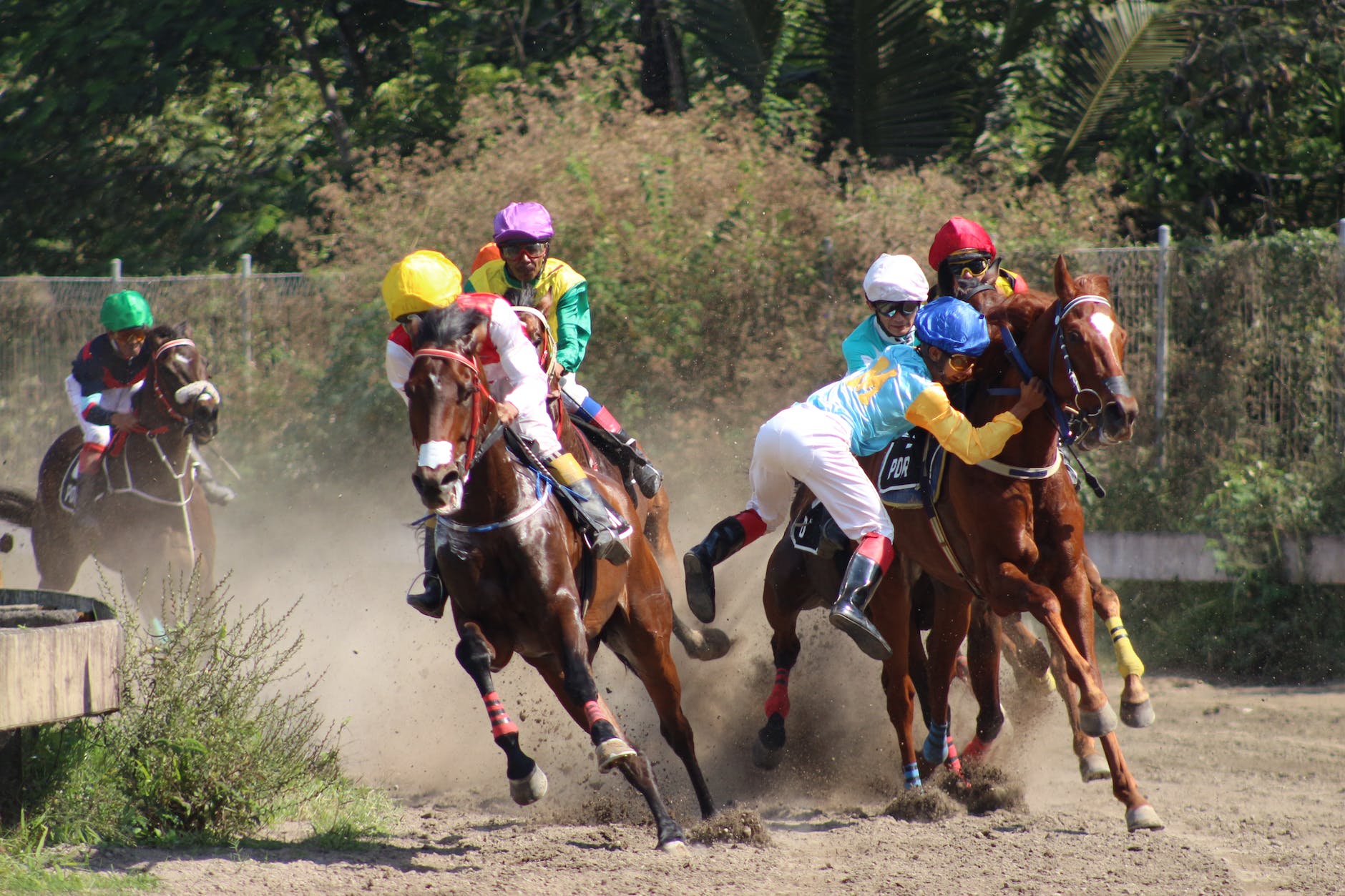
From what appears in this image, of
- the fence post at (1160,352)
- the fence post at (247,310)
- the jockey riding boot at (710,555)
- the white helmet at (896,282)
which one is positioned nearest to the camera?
the white helmet at (896,282)

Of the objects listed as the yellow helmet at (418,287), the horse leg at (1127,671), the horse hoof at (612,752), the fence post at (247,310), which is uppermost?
the fence post at (247,310)

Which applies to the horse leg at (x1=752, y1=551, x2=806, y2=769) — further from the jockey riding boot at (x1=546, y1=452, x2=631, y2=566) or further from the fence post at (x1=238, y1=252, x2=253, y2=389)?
the fence post at (x1=238, y1=252, x2=253, y2=389)

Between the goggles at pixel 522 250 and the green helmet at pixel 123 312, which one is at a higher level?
the green helmet at pixel 123 312

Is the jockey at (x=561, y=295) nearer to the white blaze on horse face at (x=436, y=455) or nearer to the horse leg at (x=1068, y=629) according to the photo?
the white blaze on horse face at (x=436, y=455)

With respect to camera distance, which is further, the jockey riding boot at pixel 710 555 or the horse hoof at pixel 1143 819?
the jockey riding boot at pixel 710 555

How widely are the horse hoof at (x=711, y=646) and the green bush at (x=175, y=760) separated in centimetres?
197

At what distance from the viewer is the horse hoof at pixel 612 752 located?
5.55 meters

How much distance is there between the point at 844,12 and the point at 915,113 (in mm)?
1323

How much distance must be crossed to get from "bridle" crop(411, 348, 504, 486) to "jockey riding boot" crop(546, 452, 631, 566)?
0.50 meters

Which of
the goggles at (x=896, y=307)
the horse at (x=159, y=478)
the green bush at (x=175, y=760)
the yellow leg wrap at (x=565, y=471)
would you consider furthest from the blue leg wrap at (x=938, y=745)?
the horse at (x=159, y=478)

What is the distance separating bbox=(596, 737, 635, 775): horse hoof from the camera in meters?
5.55

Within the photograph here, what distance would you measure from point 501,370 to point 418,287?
1.53 ft

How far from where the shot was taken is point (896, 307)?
6.87 meters

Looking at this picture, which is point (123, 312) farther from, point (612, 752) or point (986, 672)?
point (986, 672)
